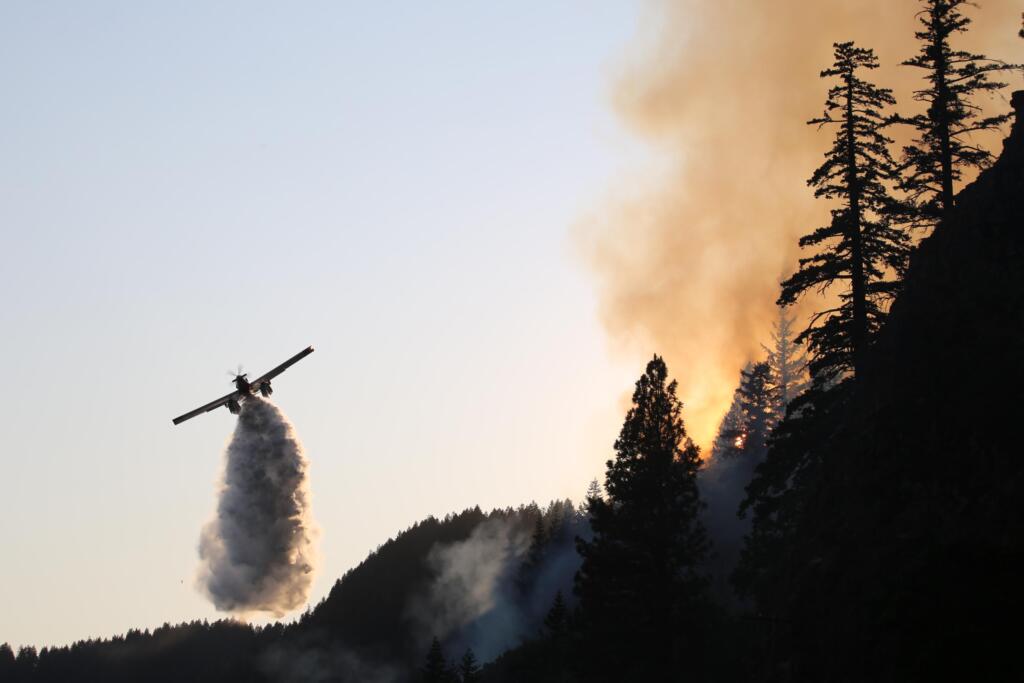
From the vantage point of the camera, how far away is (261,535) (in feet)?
313

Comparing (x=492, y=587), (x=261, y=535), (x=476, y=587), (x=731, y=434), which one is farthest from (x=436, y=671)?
(x=476, y=587)

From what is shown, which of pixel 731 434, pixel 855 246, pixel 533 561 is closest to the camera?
pixel 855 246

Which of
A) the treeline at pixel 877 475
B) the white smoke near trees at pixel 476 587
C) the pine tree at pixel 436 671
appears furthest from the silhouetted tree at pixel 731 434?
the treeline at pixel 877 475

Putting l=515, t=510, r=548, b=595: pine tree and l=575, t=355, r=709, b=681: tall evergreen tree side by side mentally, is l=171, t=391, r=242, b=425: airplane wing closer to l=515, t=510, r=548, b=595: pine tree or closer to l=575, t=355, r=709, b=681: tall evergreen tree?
l=575, t=355, r=709, b=681: tall evergreen tree

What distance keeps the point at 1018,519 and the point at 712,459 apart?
7971 cm

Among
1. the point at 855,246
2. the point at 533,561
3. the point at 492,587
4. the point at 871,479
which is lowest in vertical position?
the point at 871,479

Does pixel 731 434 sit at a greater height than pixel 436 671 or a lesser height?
greater

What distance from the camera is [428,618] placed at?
158 m

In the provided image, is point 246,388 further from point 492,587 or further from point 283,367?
point 492,587

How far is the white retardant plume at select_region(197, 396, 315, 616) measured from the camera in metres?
94.0

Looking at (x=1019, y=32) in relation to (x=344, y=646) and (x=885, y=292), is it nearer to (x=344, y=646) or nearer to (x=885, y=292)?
(x=885, y=292)

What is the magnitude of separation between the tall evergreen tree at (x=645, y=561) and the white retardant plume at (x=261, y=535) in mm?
40016

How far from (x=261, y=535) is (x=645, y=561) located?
4534cm

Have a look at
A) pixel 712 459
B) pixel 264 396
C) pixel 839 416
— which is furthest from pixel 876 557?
pixel 712 459
